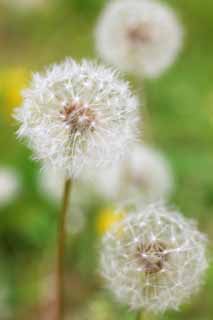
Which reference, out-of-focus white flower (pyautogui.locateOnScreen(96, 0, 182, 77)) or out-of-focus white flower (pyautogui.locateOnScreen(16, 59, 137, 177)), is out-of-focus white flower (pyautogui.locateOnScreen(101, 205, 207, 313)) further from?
out-of-focus white flower (pyautogui.locateOnScreen(96, 0, 182, 77))

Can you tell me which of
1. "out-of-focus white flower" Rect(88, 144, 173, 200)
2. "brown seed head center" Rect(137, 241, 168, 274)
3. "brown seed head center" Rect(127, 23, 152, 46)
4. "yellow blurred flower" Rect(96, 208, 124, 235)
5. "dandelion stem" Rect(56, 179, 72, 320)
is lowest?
"brown seed head center" Rect(137, 241, 168, 274)

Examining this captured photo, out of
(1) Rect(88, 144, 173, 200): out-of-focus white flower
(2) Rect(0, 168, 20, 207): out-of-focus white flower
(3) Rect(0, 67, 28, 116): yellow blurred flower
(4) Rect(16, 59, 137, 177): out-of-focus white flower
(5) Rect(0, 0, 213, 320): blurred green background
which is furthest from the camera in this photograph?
(3) Rect(0, 67, 28, 116): yellow blurred flower

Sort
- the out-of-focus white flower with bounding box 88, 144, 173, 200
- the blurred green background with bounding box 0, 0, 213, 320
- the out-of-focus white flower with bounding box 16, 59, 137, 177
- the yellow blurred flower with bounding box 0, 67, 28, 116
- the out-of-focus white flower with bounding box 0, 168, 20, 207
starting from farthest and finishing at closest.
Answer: the yellow blurred flower with bounding box 0, 67, 28, 116
the out-of-focus white flower with bounding box 0, 168, 20, 207
the out-of-focus white flower with bounding box 88, 144, 173, 200
the blurred green background with bounding box 0, 0, 213, 320
the out-of-focus white flower with bounding box 16, 59, 137, 177

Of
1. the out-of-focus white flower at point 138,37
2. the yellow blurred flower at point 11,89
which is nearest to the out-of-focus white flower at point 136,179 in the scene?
the out-of-focus white flower at point 138,37

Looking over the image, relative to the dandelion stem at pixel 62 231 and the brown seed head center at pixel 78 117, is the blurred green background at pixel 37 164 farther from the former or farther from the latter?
the brown seed head center at pixel 78 117

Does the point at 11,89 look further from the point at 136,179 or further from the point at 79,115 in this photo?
the point at 79,115

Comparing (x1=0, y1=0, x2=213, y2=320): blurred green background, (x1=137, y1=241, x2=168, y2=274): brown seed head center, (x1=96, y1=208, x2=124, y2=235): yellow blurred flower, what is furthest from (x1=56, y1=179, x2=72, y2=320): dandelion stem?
(x1=96, y1=208, x2=124, y2=235): yellow blurred flower
